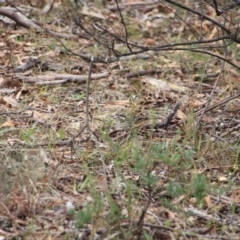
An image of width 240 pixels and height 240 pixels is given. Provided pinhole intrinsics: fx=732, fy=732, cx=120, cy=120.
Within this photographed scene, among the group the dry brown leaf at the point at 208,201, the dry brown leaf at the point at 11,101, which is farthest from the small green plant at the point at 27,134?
the dry brown leaf at the point at 208,201

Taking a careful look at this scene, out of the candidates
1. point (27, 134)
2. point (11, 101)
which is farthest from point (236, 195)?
point (11, 101)

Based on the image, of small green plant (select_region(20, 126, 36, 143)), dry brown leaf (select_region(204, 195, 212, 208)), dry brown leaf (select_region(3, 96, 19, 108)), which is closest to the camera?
dry brown leaf (select_region(204, 195, 212, 208))

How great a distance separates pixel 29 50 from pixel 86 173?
208 centimetres

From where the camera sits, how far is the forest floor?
2.98 meters

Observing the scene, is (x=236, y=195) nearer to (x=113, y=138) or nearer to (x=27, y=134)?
(x=113, y=138)

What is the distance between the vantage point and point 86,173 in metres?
3.38

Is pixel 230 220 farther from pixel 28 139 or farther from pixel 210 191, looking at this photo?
pixel 28 139

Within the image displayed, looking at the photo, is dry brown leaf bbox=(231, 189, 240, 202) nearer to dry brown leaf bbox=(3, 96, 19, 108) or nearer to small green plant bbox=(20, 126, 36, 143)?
small green plant bbox=(20, 126, 36, 143)

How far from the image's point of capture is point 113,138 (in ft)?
13.0

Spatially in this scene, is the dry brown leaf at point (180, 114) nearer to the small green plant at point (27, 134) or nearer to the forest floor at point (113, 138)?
the forest floor at point (113, 138)

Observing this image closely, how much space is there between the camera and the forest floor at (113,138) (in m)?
2.98

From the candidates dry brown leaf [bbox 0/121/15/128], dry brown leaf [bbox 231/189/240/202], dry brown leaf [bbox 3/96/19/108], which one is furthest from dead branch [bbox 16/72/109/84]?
dry brown leaf [bbox 231/189/240/202]

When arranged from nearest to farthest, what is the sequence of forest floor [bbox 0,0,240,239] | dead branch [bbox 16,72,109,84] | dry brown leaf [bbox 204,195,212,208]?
forest floor [bbox 0,0,240,239], dry brown leaf [bbox 204,195,212,208], dead branch [bbox 16,72,109,84]

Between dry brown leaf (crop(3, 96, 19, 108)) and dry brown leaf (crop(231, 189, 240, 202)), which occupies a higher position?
dry brown leaf (crop(231, 189, 240, 202))
